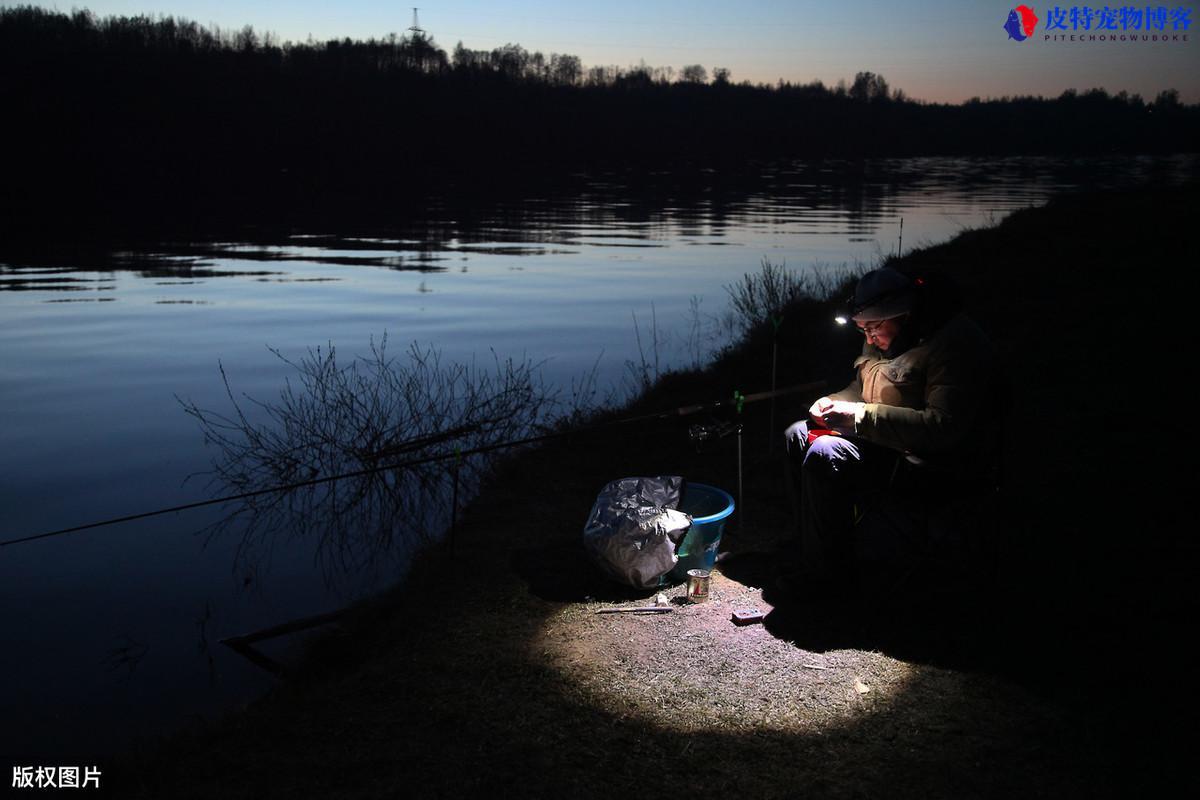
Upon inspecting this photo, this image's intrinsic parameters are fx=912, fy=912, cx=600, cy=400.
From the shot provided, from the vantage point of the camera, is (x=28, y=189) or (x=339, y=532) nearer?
(x=339, y=532)

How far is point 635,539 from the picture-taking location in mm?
4137

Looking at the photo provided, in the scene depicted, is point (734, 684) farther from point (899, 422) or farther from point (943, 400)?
point (943, 400)

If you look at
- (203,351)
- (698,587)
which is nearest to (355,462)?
(698,587)

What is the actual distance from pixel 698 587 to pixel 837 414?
1.03 metres

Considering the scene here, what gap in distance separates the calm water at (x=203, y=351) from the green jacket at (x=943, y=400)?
316 cm

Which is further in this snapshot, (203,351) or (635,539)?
(203,351)

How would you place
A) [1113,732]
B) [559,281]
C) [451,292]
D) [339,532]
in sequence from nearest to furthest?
[1113,732] < [339,532] < [451,292] < [559,281]

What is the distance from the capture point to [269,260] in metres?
22.2

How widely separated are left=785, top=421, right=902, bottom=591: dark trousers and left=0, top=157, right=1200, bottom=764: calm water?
267 cm

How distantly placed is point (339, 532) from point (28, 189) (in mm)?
41491

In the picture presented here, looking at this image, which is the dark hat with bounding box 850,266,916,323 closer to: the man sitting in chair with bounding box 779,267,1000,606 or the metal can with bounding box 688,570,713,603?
the man sitting in chair with bounding box 779,267,1000,606

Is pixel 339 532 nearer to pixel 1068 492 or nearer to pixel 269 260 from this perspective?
pixel 1068 492

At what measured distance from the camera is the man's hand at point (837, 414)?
3760mm

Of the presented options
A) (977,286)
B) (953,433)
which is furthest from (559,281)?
(953,433)
